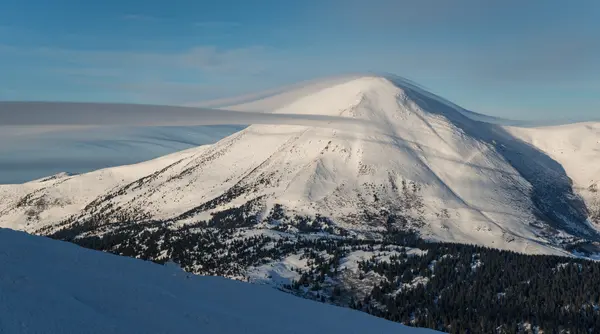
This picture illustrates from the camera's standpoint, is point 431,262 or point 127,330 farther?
point 431,262

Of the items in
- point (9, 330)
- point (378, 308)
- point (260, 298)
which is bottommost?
point (378, 308)

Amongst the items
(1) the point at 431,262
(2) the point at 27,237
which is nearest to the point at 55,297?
(2) the point at 27,237

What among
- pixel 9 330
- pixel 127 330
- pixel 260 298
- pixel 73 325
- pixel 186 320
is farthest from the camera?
pixel 260 298

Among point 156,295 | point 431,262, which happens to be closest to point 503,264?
point 431,262

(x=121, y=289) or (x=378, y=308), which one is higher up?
(x=121, y=289)

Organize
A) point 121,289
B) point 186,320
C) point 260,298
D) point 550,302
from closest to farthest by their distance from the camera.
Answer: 1. point 186,320
2. point 121,289
3. point 260,298
4. point 550,302

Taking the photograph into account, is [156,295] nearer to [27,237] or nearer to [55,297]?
[55,297]
